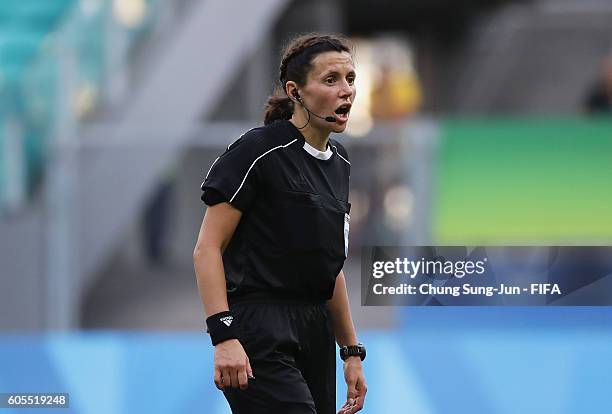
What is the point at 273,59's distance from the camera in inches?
630

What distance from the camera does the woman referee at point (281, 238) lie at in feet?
12.8

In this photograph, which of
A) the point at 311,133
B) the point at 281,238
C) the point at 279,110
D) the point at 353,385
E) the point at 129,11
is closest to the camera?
the point at 281,238

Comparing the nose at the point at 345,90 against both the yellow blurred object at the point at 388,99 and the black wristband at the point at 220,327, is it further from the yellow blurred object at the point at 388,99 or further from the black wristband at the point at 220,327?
the yellow blurred object at the point at 388,99

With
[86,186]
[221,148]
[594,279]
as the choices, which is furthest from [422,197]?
[594,279]

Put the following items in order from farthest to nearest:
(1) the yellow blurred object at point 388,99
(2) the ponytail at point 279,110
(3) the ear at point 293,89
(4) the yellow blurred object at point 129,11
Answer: (1) the yellow blurred object at point 388,99 → (4) the yellow blurred object at point 129,11 → (2) the ponytail at point 279,110 → (3) the ear at point 293,89

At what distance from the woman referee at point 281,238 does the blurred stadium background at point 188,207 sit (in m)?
0.95

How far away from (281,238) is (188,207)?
230 inches

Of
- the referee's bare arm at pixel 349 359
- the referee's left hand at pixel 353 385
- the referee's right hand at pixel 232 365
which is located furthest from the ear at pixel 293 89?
the referee's left hand at pixel 353 385

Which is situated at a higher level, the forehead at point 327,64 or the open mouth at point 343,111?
the forehead at point 327,64

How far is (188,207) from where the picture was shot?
976 cm

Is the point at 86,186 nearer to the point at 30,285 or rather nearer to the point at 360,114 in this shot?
the point at 30,285

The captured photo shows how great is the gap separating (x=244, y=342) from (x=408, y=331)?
148 cm

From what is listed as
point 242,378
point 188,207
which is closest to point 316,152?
point 242,378

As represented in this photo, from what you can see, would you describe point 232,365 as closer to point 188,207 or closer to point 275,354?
point 275,354
